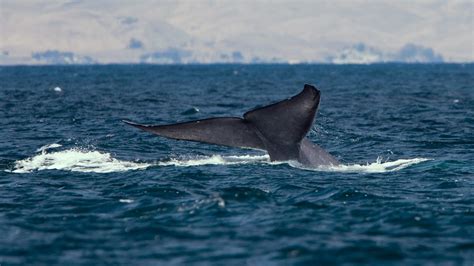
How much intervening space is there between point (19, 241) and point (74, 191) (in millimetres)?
3827

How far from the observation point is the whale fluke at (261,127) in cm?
1623

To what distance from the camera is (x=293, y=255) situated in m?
12.9

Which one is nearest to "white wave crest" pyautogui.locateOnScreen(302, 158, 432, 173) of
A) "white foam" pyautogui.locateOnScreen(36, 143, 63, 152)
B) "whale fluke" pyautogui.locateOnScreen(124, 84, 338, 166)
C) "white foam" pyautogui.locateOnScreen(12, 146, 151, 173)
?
"whale fluke" pyautogui.locateOnScreen(124, 84, 338, 166)

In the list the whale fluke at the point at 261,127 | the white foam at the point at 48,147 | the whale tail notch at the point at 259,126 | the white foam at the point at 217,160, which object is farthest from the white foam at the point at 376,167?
the white foam at the point at 48,147

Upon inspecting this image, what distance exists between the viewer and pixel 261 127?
1702 cm

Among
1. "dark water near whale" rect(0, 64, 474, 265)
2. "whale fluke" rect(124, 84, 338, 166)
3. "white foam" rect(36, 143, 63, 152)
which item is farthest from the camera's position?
"white foam" rect(36, 143, 63, 152)

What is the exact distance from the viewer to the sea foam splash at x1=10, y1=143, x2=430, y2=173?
20253 millimetres

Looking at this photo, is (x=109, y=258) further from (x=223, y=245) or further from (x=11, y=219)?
(x=11, y=219)

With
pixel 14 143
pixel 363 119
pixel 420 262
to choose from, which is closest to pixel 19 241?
pixel 420 262

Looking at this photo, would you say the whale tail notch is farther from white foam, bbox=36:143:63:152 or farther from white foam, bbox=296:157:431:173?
white foam, bbox=36:143:63:152

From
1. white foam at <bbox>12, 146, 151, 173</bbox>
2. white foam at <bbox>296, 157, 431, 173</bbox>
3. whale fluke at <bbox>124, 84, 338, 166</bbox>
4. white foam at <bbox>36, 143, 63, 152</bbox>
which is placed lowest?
white foam at <bbox>36, 143, 63, 152</bbox>

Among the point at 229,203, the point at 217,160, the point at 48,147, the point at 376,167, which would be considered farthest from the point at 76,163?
the point at 376,167

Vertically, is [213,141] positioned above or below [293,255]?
above

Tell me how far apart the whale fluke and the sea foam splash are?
86.5 inches
